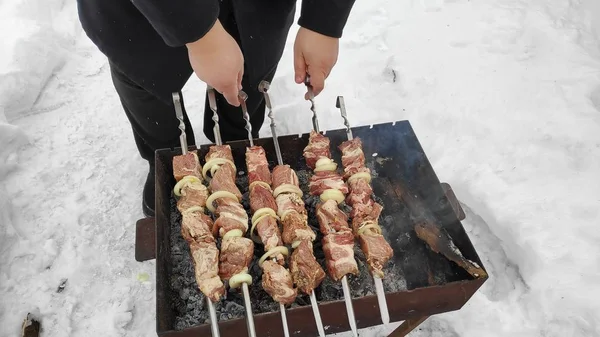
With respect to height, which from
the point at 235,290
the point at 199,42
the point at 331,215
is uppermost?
the point at 199,42

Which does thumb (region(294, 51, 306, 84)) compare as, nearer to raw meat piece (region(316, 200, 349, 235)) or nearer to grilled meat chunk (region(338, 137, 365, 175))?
grilled meat chunk (region(338, 137, 365, 175))

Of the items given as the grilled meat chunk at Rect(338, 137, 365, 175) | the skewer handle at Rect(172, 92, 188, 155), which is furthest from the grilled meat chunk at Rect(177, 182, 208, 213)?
the grilled meat chunk at Rect(338, 137, 365, 175)

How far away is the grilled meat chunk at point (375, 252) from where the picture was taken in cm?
201

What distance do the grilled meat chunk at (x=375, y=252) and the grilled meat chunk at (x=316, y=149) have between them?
550 mm

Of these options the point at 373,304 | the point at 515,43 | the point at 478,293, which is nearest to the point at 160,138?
the point at 373,304

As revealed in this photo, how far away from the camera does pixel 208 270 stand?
1.94m

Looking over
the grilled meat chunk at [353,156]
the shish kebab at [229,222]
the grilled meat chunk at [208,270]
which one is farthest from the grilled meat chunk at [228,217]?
the grilled meat chunk at [353,156]

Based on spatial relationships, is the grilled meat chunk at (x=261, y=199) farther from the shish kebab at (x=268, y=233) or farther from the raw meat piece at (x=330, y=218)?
the raw meat piece at (x=330, y=218)

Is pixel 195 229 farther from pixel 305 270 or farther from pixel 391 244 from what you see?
pixel 391 244

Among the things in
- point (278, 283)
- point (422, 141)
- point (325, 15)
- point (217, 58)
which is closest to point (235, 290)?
point (278, 283)

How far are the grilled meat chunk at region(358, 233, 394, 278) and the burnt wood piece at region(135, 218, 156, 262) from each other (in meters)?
1.16

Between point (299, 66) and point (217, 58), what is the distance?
0.66 metres

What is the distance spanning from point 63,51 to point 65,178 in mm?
1600

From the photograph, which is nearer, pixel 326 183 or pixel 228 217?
pixel 228 217
